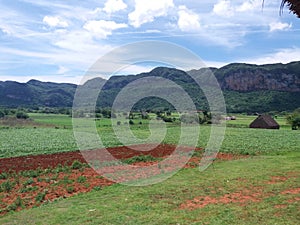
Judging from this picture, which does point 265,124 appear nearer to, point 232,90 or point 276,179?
point 276,179

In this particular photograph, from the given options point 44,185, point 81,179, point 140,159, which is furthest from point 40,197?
point 140,159

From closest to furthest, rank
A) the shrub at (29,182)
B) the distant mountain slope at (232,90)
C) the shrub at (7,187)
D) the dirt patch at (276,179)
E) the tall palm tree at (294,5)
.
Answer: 1. the tall palm tree at (294,5)
2. the dirt patch at (276,179)
3. the shrub at (7,187)
4. the shrub at (29,182)
5. the distant mountain slope at (232,90)

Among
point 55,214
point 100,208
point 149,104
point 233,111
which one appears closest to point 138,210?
point 100,208

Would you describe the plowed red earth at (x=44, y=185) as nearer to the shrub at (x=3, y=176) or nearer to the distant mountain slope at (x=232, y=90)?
the shrub at (x=3, y=176)

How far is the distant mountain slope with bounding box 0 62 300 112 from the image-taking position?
106 meters

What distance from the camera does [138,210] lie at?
842 centimetres

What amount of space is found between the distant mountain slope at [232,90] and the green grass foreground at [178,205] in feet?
236

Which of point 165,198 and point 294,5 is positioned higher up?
point 294,5

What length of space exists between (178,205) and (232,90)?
140017mm

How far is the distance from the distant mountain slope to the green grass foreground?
71.8m

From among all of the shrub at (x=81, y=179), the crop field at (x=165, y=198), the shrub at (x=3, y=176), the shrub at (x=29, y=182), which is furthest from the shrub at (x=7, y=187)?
the shrub at (x=81, y=179)

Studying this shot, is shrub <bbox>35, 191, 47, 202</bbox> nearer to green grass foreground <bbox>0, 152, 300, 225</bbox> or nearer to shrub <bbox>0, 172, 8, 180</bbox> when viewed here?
green grass foreground <bbox>0, 152, 300, 225</bbox>

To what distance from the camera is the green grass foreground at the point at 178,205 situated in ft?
25.0

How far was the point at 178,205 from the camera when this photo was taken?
8781 mm
